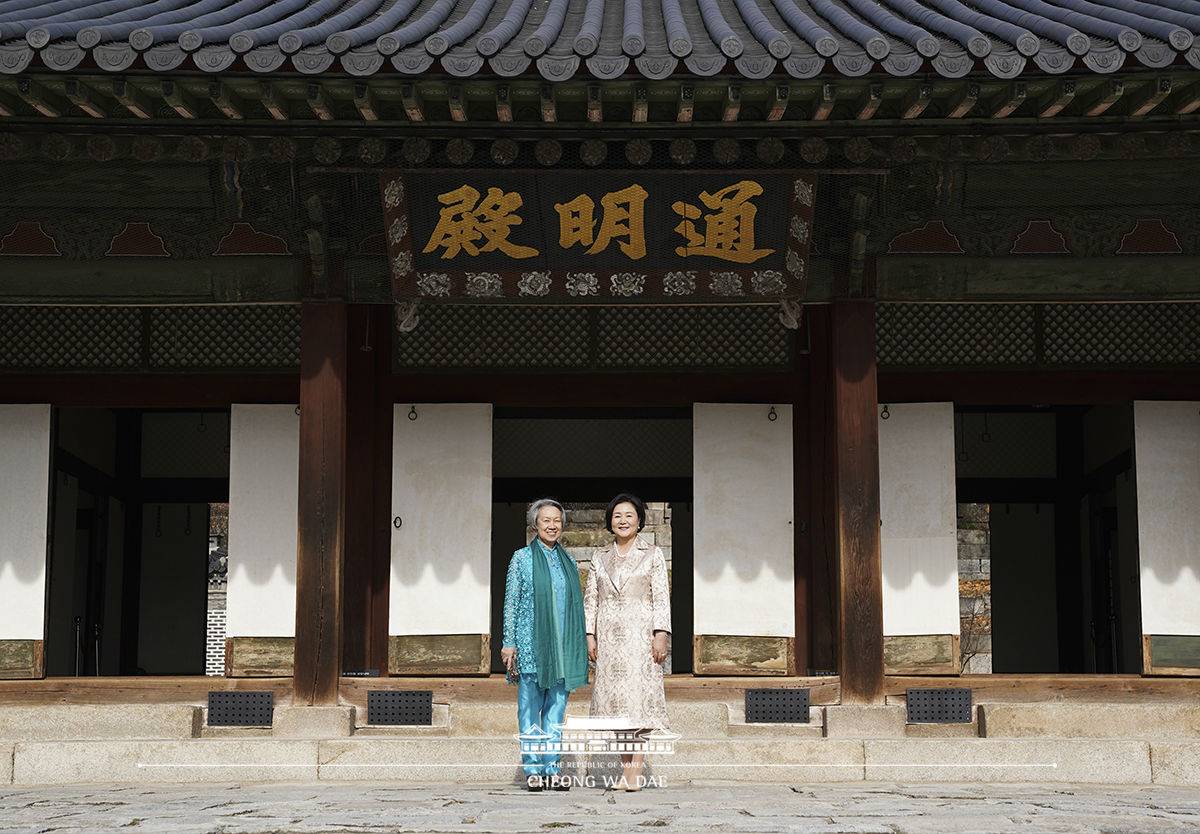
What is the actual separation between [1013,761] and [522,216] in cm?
448

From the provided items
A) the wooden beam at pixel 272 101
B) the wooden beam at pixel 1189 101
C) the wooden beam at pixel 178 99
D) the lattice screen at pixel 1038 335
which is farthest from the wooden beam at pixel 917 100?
the wooden beam at pixel 178 99

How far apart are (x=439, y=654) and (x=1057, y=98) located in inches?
224

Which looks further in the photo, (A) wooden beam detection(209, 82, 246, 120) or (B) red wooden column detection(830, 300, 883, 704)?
(B) red wooden column detection(830, 300, 883, 704)

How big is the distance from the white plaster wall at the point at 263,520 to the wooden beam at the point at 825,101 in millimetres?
4568

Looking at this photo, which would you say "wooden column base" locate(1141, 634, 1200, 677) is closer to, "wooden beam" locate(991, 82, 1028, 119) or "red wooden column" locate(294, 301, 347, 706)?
"wooden beam" locate(991, 82, 1028, 119)

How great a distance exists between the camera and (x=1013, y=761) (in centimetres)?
773

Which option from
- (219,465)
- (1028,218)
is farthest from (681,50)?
(219,465)

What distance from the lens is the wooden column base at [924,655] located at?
9.75 meters

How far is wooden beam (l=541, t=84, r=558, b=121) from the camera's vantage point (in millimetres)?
7453

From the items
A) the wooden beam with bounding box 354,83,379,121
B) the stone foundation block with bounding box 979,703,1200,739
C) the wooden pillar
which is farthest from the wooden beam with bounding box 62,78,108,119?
the stone foundation block with bounding box 979,703,1200,739

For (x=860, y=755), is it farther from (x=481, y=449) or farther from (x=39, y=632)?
(x=39, y=632)

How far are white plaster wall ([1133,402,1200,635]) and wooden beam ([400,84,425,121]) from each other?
5864 millimetres

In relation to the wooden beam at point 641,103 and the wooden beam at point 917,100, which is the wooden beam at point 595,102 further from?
the wooden beam at point 917,100

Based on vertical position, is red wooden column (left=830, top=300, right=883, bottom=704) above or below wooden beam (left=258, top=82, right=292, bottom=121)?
below
